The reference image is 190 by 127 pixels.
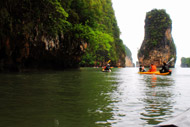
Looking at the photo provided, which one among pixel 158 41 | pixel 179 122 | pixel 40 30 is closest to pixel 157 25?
pixel 158 41

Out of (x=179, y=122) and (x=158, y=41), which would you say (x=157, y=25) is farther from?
(x=179, y=122)

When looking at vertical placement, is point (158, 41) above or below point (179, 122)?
above

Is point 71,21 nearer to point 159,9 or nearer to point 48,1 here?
point 48,1

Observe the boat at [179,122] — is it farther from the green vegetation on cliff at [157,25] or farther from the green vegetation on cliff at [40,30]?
the green vegetation on cliff at [157,25]

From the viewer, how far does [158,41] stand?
392 feet

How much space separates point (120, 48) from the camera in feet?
384

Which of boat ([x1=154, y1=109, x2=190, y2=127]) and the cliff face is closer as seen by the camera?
boat ([x1=154, y1=109, x2=190, y2=127])

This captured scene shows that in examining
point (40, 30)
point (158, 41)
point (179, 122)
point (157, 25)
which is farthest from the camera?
point (157, 25)

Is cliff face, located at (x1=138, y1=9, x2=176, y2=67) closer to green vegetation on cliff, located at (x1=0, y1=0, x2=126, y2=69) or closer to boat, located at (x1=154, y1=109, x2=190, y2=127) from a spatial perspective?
green vegetation on cliff, located at (x1=0, y1=0, x2=126, y2=69)

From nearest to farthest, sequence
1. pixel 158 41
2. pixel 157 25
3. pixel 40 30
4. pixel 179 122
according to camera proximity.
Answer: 1. pixel 179 122
2. pixel 40 30
3. pixel 158 41
4. pixel 157 25

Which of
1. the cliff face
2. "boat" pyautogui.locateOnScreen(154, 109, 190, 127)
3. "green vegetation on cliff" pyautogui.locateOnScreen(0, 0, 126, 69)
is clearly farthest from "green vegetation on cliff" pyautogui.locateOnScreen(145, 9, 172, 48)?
"boat" pyautogui.locateOnScreen(154, 109, 190, 127)

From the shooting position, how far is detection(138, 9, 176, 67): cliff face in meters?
118

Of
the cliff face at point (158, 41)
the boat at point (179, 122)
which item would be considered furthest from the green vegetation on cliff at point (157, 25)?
the boat at point (179, 122)

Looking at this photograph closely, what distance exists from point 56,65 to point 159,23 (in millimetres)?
100693
